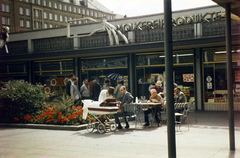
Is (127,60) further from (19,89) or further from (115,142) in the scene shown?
(115,142)

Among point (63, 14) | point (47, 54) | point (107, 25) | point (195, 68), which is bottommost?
point (195, 68)

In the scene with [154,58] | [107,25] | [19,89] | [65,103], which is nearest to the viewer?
[65,103]

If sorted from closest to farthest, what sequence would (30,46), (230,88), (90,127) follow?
(230,88) < (90,127) < (30,46)

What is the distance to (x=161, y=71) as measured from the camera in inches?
678

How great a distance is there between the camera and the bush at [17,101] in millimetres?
11999

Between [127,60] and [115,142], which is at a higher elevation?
[127,60]

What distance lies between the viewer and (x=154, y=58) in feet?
57.4

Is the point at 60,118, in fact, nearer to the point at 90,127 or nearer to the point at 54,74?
the point at 90,127

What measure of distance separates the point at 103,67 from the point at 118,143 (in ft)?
39.1

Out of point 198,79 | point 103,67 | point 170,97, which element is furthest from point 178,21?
point 170,97

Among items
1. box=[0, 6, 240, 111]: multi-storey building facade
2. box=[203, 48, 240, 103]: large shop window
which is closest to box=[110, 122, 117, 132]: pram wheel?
box=[0, 6, 240, 111]: multi-storey building facade

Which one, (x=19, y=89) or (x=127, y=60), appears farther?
(x=127, y=60)

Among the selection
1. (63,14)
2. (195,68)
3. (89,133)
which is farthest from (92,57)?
(63,14)

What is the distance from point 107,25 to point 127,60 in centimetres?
263
